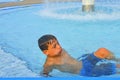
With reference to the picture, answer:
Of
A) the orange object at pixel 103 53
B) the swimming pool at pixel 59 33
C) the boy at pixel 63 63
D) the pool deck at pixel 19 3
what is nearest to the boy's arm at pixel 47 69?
the boy at pixel 63 63

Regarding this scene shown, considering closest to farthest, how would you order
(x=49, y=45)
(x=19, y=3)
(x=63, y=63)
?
(x=49, y=45) < (x=63, y=63) < (x=19, y=3)

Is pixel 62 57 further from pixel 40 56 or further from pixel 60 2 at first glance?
pixel 60 2

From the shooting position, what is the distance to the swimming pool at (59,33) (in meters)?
4.34

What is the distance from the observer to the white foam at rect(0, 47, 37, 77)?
3375 millimetres

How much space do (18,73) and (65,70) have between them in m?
0.54

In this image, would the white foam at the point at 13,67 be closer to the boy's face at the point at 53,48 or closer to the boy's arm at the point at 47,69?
the boy's arm at the point at 47,69

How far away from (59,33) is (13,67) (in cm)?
205

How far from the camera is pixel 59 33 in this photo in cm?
556

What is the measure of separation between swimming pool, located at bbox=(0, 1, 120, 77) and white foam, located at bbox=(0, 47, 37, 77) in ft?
0.13

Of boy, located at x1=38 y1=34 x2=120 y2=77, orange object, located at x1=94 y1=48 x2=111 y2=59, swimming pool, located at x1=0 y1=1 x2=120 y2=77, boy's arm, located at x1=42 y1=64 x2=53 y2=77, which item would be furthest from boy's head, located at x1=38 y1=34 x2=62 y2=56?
orange object, located at x1=94 y1=48 x2=111 y2=59

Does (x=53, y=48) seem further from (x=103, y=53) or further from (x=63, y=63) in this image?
(x=103, y=53)

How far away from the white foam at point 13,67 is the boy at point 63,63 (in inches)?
11.3

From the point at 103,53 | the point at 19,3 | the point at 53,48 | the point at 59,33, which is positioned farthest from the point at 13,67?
the point at 19,3

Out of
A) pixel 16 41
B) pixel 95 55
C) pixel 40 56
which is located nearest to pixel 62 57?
pixel 95 55
